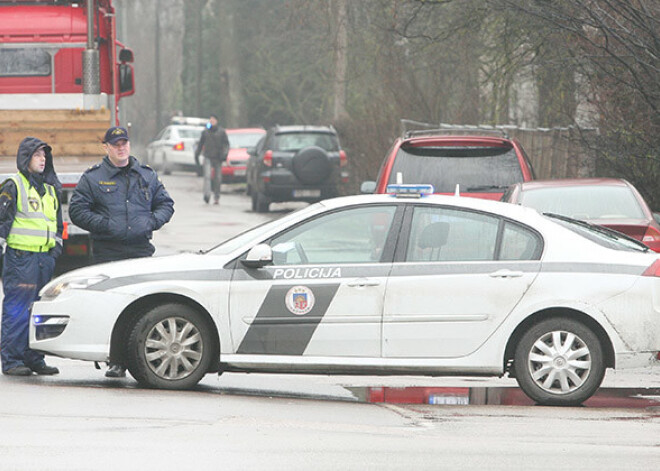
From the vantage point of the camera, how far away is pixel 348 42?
3703cm

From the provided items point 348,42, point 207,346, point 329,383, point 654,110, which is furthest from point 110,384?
point 348,42

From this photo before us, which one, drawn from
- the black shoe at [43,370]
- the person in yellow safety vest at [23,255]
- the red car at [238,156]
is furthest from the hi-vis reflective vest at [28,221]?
the red car at [238,156]

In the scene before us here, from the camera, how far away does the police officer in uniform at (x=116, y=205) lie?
10.0 metres

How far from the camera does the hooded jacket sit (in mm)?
9930

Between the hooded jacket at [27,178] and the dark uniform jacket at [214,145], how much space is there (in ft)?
68.6

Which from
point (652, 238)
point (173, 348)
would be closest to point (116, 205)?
point (173, 348)

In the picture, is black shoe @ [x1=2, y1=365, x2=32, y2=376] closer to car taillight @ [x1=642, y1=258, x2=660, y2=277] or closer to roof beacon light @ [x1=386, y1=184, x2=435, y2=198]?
roof beacon light @ [x1=386, y1=184, x2=435, y2=198]

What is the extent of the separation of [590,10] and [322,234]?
5.82m

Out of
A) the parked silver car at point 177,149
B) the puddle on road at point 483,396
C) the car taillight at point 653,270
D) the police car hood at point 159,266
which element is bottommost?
the parked silver car at point 177,149

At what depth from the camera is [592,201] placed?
1264 cm

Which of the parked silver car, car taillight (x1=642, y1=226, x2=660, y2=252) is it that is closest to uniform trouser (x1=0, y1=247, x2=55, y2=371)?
car taillight (x1=642, y1=226, x2=660, y2=252)

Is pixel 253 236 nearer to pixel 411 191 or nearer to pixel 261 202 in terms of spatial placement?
pixel 411 191

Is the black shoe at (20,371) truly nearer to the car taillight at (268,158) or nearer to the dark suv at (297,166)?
the dark suv at (297,166)

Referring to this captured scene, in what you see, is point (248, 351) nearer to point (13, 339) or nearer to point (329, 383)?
point (329, 383)
